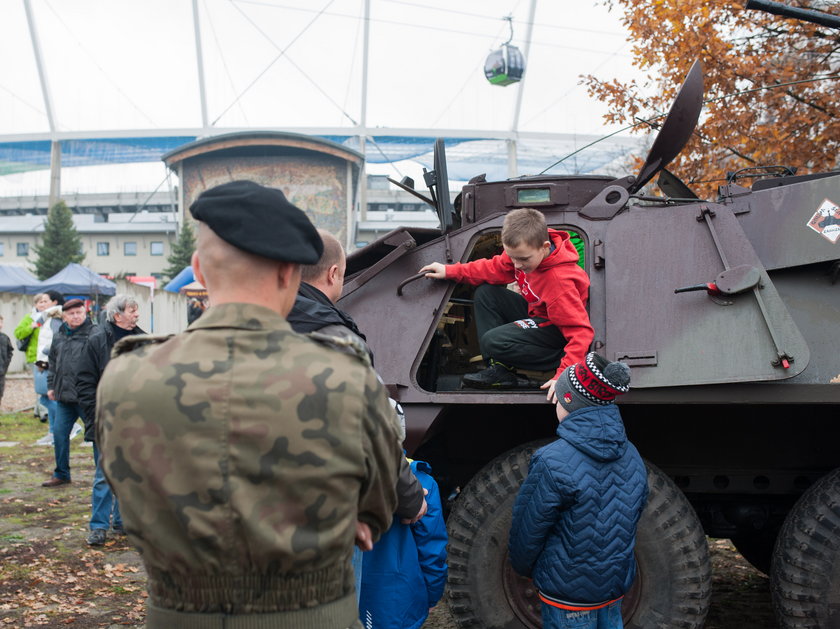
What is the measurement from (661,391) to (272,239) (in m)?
2.48

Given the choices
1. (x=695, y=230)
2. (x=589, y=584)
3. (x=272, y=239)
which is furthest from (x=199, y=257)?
(x=695, y=230)

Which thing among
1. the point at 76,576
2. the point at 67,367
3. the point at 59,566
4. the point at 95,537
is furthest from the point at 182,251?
the point at 76,576

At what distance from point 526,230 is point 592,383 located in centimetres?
96

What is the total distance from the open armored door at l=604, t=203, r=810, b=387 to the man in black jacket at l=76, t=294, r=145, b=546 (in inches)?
146

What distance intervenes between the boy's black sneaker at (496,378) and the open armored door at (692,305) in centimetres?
51

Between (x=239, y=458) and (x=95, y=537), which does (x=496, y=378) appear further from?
(x=95, y=537)

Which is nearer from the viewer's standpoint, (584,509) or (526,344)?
(584,509)

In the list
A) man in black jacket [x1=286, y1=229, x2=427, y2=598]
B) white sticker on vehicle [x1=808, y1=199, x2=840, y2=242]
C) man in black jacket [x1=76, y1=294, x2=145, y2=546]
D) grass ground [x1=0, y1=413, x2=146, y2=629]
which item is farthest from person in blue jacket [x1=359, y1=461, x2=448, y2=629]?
man in black jacket [x1=76, y1=294, x2=145, y2=546]

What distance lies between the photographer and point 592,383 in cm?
312

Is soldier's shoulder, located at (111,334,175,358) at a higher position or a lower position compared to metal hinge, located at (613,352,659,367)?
higher

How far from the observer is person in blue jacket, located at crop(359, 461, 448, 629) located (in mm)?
2969

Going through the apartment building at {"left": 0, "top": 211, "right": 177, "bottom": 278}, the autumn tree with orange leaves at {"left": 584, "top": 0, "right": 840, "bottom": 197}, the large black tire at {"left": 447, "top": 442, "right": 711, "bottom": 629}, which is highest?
the autumn tree with orange leaves at {"left": 584, "top": 0, "right": 840, "bottom": 197}

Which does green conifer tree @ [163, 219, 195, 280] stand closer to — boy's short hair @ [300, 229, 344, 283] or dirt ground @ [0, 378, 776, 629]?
dirt ground @ [0, 378, 776, 629]

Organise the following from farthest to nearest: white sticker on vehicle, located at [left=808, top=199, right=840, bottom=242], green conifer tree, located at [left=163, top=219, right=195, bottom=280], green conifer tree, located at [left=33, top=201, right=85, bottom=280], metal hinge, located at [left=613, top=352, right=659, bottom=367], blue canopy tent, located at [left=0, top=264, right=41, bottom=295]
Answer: green conifer tree, located at [left=163, top=219, right=195, bottom=280], green conifer tree, located at [left=33, top=201, right=85, bottom=280], blue canopy tent, located at [left=0, top=264, right=41, bottom=295], white sticker on vehicle, located at [left=808, top=199, right=840, bottom=242], metal hinge, located at [left=613, top=352, right=659, bottom=367]
